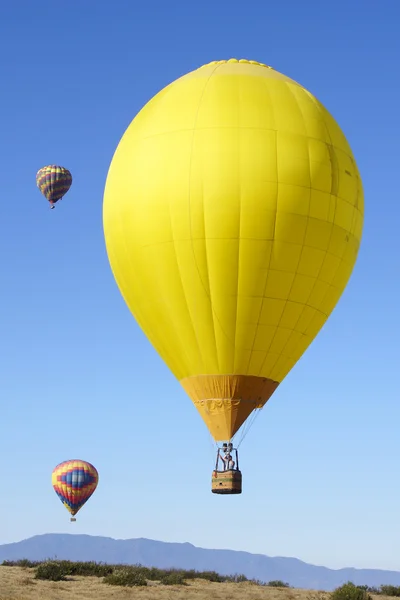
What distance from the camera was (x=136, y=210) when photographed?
113 ft

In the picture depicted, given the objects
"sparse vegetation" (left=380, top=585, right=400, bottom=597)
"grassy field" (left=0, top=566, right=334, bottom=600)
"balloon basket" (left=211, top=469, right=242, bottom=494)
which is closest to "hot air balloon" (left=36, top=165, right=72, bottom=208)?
"grassy field" (left=0, top=566, right=334, bottom=600)

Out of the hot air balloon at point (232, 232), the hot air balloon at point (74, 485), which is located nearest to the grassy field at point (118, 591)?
the hot air balloon at point (232, 232)

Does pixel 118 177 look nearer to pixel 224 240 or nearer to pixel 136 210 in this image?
pixel 136 210

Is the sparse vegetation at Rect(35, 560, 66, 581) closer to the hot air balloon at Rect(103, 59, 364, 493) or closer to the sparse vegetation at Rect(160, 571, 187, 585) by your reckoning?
the sparse vegetation at Rect(160, 571, 187, 585)

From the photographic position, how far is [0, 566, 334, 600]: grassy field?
34.8m

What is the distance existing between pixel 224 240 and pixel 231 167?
2484 mm

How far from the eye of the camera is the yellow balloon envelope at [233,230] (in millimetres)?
33250

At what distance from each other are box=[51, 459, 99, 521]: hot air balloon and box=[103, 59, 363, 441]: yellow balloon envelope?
2682 centimetres

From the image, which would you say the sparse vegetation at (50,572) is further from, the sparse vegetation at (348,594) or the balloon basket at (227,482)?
the sparse vegetation at (348,594)

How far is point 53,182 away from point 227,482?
125ft

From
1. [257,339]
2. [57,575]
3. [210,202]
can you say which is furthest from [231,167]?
[57,575]

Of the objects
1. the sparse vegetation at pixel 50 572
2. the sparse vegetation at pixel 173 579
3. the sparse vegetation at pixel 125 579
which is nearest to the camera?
the sparse vegetation at pixel 125 579

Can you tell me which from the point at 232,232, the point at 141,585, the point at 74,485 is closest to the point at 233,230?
the point at 232,232

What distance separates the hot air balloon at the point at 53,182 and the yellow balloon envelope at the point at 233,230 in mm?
31945
